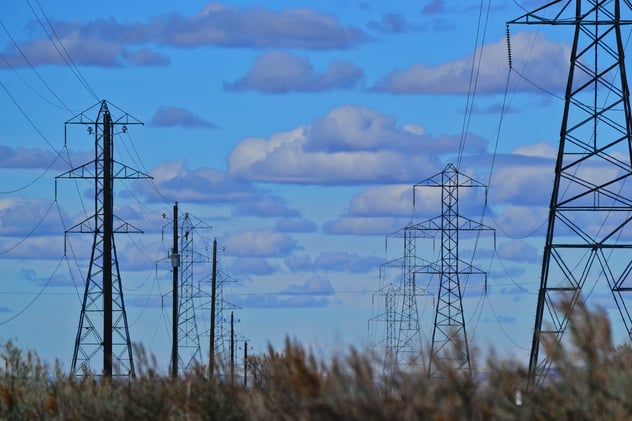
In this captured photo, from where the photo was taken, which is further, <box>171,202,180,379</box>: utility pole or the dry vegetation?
<box>171,202,180,379</box>: utility pole

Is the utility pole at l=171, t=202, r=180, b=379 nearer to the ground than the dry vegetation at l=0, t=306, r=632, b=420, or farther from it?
farther from it

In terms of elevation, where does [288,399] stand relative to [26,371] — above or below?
below

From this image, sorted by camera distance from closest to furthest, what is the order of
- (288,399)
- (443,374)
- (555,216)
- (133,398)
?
1. (443,374)
2. (288,399)
3. (133,398)
4. (555,216)

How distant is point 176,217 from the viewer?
6022 cm

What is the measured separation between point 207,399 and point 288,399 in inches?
149

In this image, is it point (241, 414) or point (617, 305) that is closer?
point (241, 414)

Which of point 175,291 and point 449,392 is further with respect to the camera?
point 175,291

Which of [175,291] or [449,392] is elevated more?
[175,291]

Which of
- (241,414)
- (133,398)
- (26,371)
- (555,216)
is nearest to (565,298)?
(241,414)

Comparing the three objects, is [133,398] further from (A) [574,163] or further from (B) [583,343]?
(A) [574,163]

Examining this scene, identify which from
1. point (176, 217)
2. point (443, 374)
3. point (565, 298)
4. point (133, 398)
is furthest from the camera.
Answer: point (176, 217)

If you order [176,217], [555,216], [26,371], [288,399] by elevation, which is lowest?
[288,399]

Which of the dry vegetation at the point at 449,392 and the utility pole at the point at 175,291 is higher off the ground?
the utility pole at the point at 175,291

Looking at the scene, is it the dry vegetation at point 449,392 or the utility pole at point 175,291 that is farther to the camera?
the utility pole at point 175,291
